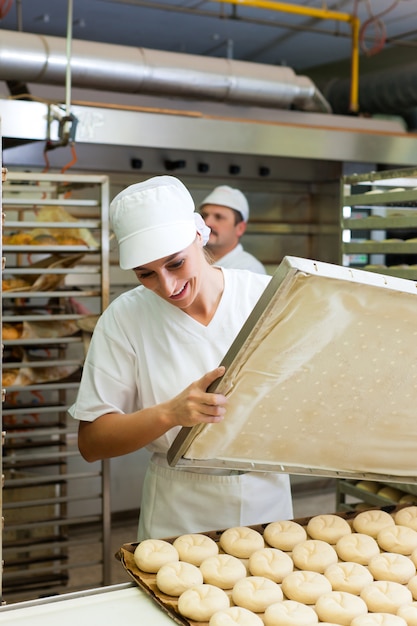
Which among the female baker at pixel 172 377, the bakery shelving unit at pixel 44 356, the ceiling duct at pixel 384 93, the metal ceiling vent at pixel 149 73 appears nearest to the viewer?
the female baker at pixel 172 377

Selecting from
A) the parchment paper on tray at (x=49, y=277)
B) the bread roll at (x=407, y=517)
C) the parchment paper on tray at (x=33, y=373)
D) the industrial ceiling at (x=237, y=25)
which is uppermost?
the industrial ceiling at (x=237, y=25)

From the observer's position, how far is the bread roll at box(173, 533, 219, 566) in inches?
52.8

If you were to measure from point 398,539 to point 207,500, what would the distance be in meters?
0.50

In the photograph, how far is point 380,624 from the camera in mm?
1104

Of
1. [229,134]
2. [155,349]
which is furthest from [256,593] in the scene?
[229,134]

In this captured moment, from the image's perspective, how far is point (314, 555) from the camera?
1343 mm

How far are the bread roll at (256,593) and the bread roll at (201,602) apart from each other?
0.02 metres

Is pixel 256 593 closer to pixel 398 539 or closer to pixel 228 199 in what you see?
pixel 398 539

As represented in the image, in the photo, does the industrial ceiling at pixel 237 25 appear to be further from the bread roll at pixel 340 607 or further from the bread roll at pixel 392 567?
the bread roll at pixel 340 607

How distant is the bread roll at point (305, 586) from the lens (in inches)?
48.0

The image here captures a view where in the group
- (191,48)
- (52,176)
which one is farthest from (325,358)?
(191,48)

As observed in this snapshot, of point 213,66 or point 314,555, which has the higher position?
point 213,66

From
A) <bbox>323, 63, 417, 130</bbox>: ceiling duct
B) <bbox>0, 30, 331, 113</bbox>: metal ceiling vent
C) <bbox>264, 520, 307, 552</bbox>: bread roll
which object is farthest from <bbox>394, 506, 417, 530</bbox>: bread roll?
<bbox>323, 63, 417, 130</bbox>: ceiling duct

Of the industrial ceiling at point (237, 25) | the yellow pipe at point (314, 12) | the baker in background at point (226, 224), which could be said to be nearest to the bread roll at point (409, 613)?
the baker in background at point (226, 224)
